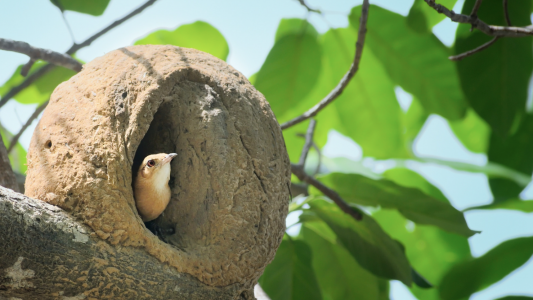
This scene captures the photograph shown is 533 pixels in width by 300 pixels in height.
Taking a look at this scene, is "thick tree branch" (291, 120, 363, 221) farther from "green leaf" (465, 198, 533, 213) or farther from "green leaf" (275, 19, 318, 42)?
"green leaf" (465, 198, 533, 213)

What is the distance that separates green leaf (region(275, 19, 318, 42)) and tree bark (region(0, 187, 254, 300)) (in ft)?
8.29

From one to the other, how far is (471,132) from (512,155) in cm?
103

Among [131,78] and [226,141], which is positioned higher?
[131,78]

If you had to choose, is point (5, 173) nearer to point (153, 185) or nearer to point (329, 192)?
point (153, 185)

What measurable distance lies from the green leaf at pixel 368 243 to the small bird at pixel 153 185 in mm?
1619

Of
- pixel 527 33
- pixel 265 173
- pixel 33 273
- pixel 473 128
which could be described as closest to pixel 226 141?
pixel 265 173

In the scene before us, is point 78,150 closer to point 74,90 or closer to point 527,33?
point 74,90

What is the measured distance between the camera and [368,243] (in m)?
3.67

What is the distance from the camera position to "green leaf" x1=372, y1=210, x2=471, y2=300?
5.50 meters

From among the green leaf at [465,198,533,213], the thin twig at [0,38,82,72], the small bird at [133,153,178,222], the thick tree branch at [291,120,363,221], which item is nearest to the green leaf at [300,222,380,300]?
the thick tree branch at [291,120,363,221]

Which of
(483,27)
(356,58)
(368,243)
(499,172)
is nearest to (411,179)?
(499,172)

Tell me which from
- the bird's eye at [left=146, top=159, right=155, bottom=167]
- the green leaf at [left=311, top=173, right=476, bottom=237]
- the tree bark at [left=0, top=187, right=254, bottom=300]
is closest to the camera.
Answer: the tree bark at [left=0, top=187, right=254, bottom=300]

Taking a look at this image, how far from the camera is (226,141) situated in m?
2.31

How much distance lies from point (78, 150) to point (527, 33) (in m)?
2.37
